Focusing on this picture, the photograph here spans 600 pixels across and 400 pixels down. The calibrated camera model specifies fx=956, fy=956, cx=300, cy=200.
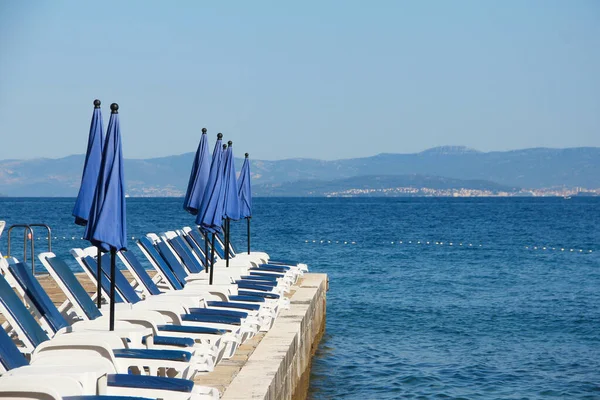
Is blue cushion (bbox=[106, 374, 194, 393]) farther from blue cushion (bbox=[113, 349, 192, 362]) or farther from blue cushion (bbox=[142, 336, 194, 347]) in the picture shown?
blue cushion (bbox=[142, 336, 194, 347])

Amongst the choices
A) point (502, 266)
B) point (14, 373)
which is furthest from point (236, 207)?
point (502, 266)

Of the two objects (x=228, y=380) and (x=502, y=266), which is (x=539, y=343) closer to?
(x=228, y=380)

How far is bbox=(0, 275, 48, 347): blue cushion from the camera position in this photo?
658cm

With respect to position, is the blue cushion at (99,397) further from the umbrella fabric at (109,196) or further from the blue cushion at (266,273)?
the blue cushion at (266,273)

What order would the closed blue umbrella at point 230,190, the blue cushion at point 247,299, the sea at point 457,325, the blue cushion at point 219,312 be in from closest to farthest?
the blue cushion at point 219,312 < the blue cushion at point 247,299 < the sea at point 457,325 < the closed blue umbrella at point 230,190

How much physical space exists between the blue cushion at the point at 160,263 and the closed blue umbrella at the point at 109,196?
3.65 meters

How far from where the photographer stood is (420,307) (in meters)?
18.2

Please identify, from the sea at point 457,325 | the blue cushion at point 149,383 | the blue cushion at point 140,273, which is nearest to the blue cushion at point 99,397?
the blue cushion at point 149,383

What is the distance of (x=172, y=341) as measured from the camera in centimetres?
700

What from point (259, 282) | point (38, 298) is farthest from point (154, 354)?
point (259, 282)

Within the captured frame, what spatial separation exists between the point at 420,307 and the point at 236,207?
6.71 meters

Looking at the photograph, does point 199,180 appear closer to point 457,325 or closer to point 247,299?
point 247,299

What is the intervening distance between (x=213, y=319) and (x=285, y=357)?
2.30ft

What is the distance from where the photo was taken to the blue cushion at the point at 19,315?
21.6ft
